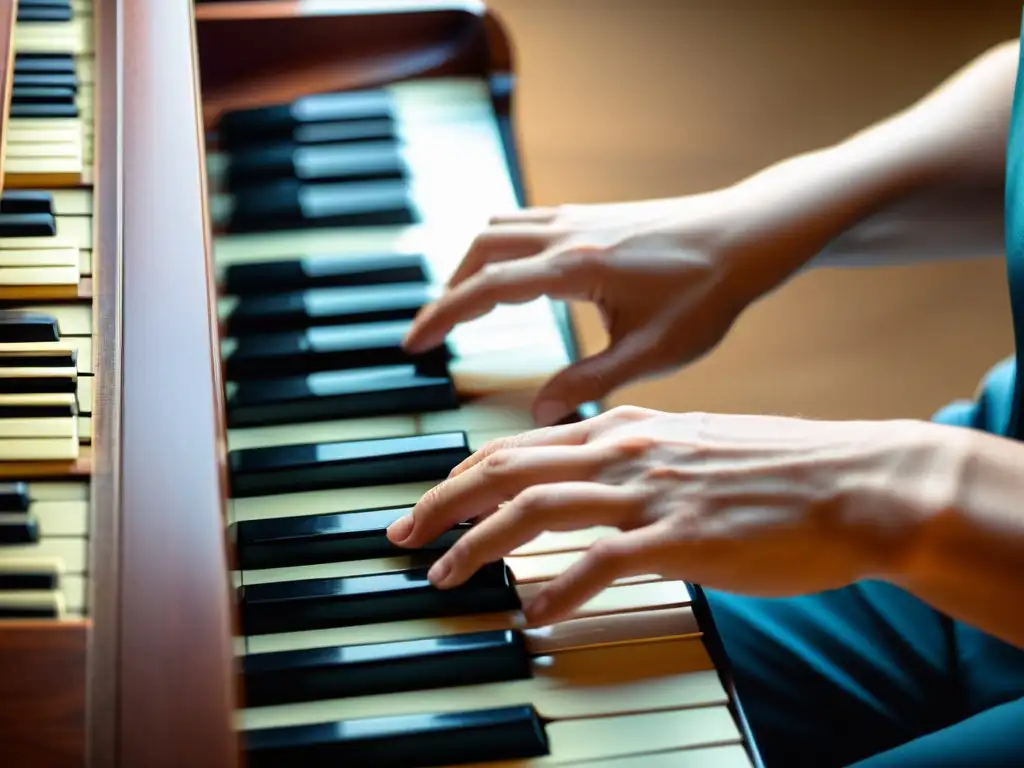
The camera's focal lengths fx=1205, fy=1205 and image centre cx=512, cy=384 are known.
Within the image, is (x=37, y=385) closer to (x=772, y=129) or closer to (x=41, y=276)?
(x=41, y=276)

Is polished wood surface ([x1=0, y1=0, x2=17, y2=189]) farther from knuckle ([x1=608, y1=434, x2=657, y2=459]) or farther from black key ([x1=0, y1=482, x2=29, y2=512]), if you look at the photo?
knuckle ([x1=608, y1=434, x2=657, y2=459])

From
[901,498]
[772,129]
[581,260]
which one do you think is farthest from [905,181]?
[772,129]

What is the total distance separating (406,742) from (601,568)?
169 millimetres

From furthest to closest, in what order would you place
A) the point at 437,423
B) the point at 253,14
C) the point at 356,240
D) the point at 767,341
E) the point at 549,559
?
the point at 767,341, the point at 253,14, the point at 356,240, the point at 437,423, the point at 549,559

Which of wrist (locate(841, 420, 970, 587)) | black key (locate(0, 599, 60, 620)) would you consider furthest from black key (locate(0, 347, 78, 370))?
wrist (locate(841, 420, 970, 587))

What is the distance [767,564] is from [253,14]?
866mm

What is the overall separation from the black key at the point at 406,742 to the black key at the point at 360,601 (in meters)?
0.09

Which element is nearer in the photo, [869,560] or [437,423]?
[869,560]

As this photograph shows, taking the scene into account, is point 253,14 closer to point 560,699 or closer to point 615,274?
point 615,274

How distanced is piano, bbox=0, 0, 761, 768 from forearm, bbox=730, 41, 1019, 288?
0.23 meters

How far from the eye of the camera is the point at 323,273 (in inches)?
45.4

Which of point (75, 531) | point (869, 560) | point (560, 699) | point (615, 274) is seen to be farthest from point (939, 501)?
point (75, 531)

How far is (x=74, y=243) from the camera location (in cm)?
94

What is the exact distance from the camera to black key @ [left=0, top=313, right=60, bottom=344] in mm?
871
